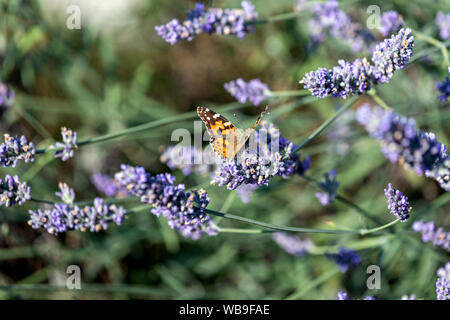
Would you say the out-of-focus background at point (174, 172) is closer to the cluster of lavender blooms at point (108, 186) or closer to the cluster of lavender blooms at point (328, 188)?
the cluster of lavender blooms at point (108, 186)

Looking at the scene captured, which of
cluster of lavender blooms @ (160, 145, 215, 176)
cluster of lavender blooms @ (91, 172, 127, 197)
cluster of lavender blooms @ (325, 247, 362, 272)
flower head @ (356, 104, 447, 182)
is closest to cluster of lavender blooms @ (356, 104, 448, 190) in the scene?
flower head @ (356, 104, 447, 182)

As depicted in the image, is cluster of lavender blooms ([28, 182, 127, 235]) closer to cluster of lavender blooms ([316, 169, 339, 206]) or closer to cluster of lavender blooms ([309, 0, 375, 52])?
cluster of lavender blooms ([316, 169, 339, 206])

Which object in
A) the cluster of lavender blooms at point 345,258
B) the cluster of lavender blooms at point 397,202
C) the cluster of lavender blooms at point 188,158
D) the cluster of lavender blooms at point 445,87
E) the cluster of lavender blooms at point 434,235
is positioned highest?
the cluster of lavender blooms at point 445,87

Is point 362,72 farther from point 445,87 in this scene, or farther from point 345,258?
point 345,258

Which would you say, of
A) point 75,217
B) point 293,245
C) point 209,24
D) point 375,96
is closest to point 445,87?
point 375,96

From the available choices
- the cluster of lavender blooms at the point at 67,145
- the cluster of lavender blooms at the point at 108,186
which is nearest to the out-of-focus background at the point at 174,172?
the cluster of lavender blooms at the point at 108,186

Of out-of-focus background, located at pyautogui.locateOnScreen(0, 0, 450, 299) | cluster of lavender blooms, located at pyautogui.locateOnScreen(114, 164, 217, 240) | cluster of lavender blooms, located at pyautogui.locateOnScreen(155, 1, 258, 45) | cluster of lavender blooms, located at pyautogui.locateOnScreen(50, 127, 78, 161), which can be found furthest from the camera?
out-of-focus background, located at pyautogui.locateOnScreen(0, 0, 450, 299)
